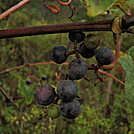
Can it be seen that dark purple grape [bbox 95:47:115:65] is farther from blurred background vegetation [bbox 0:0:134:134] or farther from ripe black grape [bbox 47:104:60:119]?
blurred background vegetation [bbox 0:0:134:134]

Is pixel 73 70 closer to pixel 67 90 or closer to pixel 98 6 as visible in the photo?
pixel 67 90

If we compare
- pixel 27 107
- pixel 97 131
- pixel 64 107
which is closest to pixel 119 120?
pixel 97 131

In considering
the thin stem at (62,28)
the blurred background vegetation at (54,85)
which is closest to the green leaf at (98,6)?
the thin stem at (62,28)

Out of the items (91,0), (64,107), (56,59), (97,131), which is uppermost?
(91,0)

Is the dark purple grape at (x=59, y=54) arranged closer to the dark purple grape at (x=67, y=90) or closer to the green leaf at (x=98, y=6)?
the dark purple grape at (x=67, y=90)

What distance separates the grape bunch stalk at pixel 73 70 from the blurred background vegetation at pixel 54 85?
1926 mm

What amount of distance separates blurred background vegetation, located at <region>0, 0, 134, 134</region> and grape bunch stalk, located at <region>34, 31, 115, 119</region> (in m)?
1.93

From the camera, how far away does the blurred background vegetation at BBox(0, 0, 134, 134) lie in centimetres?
287

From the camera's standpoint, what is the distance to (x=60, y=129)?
3.12m

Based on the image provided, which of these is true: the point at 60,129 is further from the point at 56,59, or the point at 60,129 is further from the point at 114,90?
the point at 56,59

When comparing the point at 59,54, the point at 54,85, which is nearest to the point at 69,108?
the point at 59,54

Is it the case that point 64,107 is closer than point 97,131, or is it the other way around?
point 64,107

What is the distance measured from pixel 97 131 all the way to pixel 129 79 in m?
2.89

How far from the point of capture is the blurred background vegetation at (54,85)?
2.87 m
